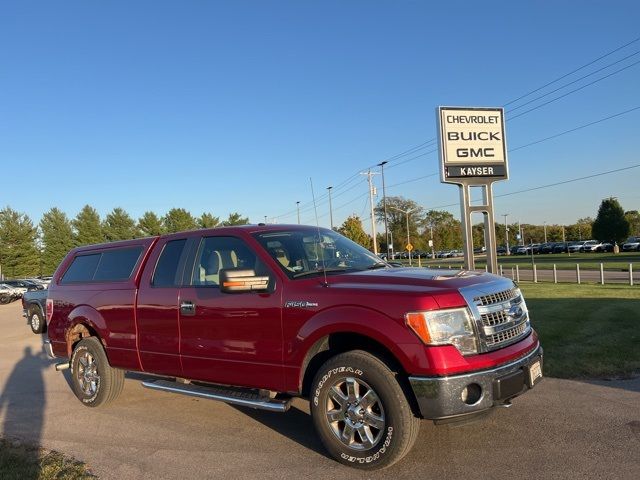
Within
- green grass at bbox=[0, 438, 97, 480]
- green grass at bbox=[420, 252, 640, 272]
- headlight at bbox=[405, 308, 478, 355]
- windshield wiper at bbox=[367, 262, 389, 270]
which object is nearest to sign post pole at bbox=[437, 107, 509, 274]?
windshield wiper at bbox=[367, 262, 389, 270]

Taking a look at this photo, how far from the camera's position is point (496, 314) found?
4.26 m

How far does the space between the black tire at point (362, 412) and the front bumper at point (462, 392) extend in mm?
186

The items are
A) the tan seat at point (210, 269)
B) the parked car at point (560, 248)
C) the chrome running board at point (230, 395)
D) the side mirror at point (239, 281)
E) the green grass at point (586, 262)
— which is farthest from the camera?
the parked car at point (560, 248)

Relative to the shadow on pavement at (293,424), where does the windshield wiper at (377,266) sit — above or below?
above

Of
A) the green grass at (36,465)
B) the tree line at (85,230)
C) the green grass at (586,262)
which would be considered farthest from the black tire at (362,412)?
the tree line at (85,230)

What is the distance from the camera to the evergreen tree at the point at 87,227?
71.1 meters

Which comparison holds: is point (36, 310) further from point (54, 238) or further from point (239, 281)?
point (54, 238)

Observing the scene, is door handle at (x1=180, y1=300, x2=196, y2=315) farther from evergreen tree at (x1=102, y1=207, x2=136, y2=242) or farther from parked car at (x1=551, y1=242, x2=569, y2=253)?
parked car at (x1=551, y1=242, x2=569, y2=253)

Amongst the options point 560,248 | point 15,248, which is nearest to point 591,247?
point 560,248

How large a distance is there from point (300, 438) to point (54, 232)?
3110 inches

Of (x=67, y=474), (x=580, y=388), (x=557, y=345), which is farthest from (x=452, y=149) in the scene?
(x=67, y=474)

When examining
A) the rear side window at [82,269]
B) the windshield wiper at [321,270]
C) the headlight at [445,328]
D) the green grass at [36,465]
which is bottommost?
the green grass at [36,465]

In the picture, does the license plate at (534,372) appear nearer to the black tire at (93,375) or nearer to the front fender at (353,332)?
the front fender at (353,332)

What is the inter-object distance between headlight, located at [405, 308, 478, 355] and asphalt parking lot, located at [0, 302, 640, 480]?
954 mm
